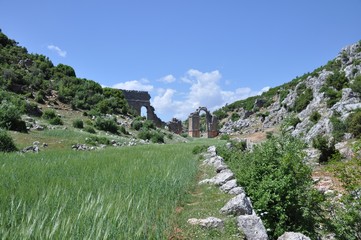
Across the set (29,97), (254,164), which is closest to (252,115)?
(29,97)

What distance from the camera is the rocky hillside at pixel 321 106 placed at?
2302 centimetres

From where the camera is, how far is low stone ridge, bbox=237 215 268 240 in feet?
15.5

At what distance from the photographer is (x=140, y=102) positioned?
189ft

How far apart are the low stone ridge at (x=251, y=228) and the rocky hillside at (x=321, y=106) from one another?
305 inches

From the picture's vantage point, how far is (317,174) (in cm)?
1416

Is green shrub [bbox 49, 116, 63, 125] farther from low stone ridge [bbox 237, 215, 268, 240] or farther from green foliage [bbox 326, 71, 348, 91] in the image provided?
green foliage [bbox 326, 71, 348, 91]

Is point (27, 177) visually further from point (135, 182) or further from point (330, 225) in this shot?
point (330, 225)

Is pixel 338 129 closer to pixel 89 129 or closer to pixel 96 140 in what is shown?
pixel 96 140

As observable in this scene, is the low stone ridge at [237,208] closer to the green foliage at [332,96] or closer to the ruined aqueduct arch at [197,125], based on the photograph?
the green foliage at [332,96]

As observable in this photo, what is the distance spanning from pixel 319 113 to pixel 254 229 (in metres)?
31.2

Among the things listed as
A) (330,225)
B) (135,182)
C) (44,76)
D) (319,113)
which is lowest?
(330,225)

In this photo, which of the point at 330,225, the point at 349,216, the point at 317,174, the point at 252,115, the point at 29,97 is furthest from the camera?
the point at 252,115

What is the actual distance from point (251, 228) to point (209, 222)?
61cm

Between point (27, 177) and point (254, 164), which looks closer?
point (27, 177)
